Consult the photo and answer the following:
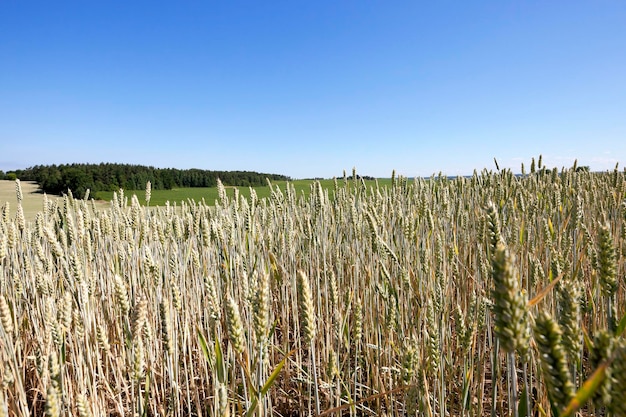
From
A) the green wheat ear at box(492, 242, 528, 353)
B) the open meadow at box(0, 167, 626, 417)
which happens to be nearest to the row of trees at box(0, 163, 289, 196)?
the open meadow at box(0, 167, 626, 417)

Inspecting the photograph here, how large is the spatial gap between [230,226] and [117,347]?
82cm

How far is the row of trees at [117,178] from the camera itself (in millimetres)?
6137

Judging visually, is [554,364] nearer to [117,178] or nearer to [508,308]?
[508,308]

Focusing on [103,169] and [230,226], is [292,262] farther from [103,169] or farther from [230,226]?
[103,169]

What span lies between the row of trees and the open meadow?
11.4 ft

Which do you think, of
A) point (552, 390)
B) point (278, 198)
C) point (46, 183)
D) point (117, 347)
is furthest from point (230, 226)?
point (46, 183)

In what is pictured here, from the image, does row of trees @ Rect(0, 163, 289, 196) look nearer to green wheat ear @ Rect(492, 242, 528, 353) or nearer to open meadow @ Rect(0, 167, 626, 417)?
open meadow @ Rect(0, 167, 626, 417)

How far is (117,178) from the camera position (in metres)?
7.47

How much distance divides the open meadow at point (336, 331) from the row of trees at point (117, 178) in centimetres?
348

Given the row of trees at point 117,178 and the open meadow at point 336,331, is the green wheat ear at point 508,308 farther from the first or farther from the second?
the row of trees at point 117,178

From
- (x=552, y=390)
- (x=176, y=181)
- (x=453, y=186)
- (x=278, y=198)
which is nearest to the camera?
(x=552, y=390)

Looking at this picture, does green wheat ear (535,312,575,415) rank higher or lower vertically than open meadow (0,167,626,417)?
higher

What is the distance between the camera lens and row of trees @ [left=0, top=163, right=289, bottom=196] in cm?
614

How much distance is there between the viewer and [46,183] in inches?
271
